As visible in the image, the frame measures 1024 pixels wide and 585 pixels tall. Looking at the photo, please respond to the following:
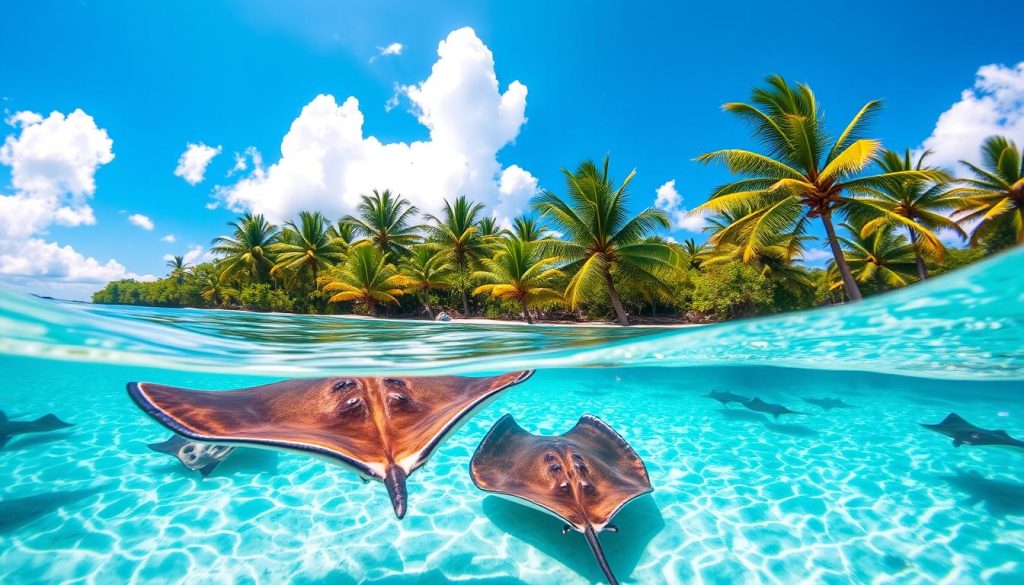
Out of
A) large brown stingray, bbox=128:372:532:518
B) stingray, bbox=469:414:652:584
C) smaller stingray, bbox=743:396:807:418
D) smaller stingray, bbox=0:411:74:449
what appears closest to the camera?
large brown stingray, bbox=128:372:532:518

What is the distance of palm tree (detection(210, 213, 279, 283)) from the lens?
33969 mm

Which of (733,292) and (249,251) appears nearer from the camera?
(733,292)

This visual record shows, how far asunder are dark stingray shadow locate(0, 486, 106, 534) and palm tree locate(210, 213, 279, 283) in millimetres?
32641

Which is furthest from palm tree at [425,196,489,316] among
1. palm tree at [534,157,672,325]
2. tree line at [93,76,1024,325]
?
palm tree at [534,157,672,325]

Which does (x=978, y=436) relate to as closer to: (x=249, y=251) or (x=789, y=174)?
(x=789, y=174)

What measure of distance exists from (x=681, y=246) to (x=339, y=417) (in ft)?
81.8

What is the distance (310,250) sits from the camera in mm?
31344

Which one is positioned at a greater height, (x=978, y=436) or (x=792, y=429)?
(x=978, y=436)

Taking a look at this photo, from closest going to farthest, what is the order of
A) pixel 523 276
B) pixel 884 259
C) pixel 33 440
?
pixel 33 440 → pixel 523 276 → pixel 884 259

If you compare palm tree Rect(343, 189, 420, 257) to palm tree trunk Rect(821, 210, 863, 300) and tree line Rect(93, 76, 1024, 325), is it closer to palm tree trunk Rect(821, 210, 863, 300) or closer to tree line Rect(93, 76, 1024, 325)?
tree line Rect(93, 76, 1024, 325)

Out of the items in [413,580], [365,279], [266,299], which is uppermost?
[365,279]

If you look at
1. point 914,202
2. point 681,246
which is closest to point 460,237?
point 681,246

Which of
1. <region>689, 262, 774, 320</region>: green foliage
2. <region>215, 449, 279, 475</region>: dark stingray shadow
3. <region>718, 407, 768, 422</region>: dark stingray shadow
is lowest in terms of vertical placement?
<region>718, 407, 768, 422</region>: dark stingray shadow

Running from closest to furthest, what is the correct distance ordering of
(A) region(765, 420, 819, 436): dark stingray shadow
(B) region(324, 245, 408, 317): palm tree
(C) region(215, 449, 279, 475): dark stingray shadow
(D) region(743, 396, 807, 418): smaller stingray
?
(C) region(215, 449, 279, 475): dark stingray shadow → (D) region(743, 396, 807, 418): smaller stingray → (A) region(765, 420, 819, 436): dark stingray shadow → (B) region(324, 245, 408, 317): palm tree
